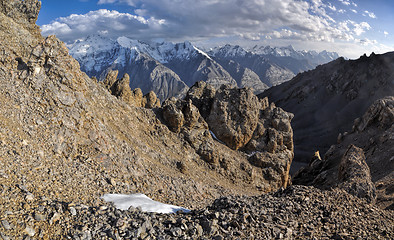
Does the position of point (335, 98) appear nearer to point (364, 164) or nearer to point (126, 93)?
point (126, 93)

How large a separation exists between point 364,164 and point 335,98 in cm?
16108

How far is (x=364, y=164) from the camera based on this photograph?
93.3 feet

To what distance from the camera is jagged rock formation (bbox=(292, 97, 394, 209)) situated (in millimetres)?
22797

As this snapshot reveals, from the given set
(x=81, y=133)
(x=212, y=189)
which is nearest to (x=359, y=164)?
(x=212, y=189)

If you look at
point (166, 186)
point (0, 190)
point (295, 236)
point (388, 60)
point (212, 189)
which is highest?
point (388, 60)

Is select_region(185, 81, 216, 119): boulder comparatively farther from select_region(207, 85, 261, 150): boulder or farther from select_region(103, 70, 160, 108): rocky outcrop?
select_region(103, 70, 160, 108): rocky outcrop

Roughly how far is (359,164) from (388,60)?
17215 cm

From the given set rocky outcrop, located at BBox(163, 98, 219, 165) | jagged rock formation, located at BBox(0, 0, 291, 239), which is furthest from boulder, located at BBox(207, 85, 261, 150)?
jagged rock formation, located at BBox(0, 0, 291, 239)

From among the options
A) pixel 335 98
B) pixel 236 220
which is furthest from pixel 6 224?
pixel 335 98

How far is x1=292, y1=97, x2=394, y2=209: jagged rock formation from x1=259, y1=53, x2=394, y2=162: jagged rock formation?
172ft

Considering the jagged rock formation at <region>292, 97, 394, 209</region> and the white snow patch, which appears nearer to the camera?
the white snow patch

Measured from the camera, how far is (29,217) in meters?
9.41

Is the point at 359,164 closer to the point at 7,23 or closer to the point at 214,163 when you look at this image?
the point at 214,163

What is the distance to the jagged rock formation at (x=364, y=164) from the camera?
22797mm
